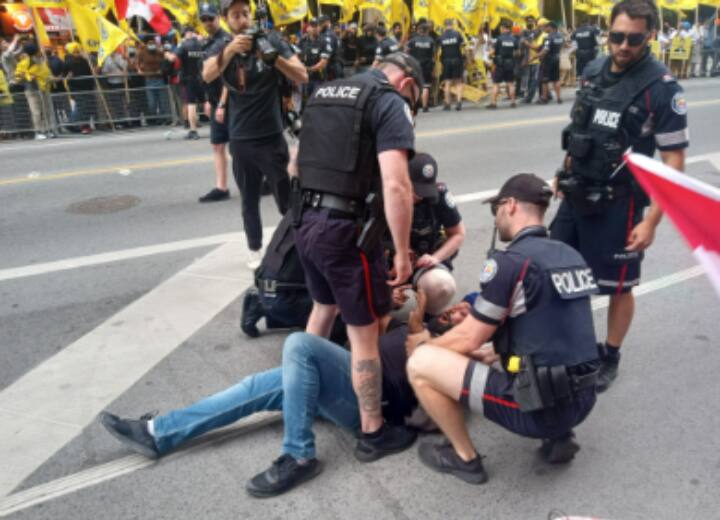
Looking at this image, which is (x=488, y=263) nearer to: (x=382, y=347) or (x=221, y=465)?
(x=382, y=347)

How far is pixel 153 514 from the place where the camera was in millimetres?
2564

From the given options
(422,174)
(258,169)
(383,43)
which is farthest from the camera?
(383,43)

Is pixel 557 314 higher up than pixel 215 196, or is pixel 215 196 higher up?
pixel 557 314

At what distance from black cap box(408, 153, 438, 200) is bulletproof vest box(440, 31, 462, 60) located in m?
11.1

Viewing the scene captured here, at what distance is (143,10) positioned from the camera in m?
11.8

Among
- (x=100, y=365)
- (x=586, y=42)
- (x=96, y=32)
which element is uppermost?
(x=96, y=32)

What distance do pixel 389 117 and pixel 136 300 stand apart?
2889 mm

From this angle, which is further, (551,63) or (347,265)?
(551,63)

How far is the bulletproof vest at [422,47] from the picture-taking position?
45.0 ft

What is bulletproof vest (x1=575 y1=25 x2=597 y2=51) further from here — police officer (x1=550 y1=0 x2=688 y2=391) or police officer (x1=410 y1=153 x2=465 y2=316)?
police officer (x1=550 y1=0 x2=688 y2=391)

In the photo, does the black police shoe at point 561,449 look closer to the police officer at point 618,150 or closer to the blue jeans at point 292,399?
the police officer at point 618,150

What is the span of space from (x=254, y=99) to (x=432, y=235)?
5.83ft

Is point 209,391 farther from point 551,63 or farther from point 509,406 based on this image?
point 551,63

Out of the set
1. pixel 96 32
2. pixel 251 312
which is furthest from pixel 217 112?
pixel 96 32
